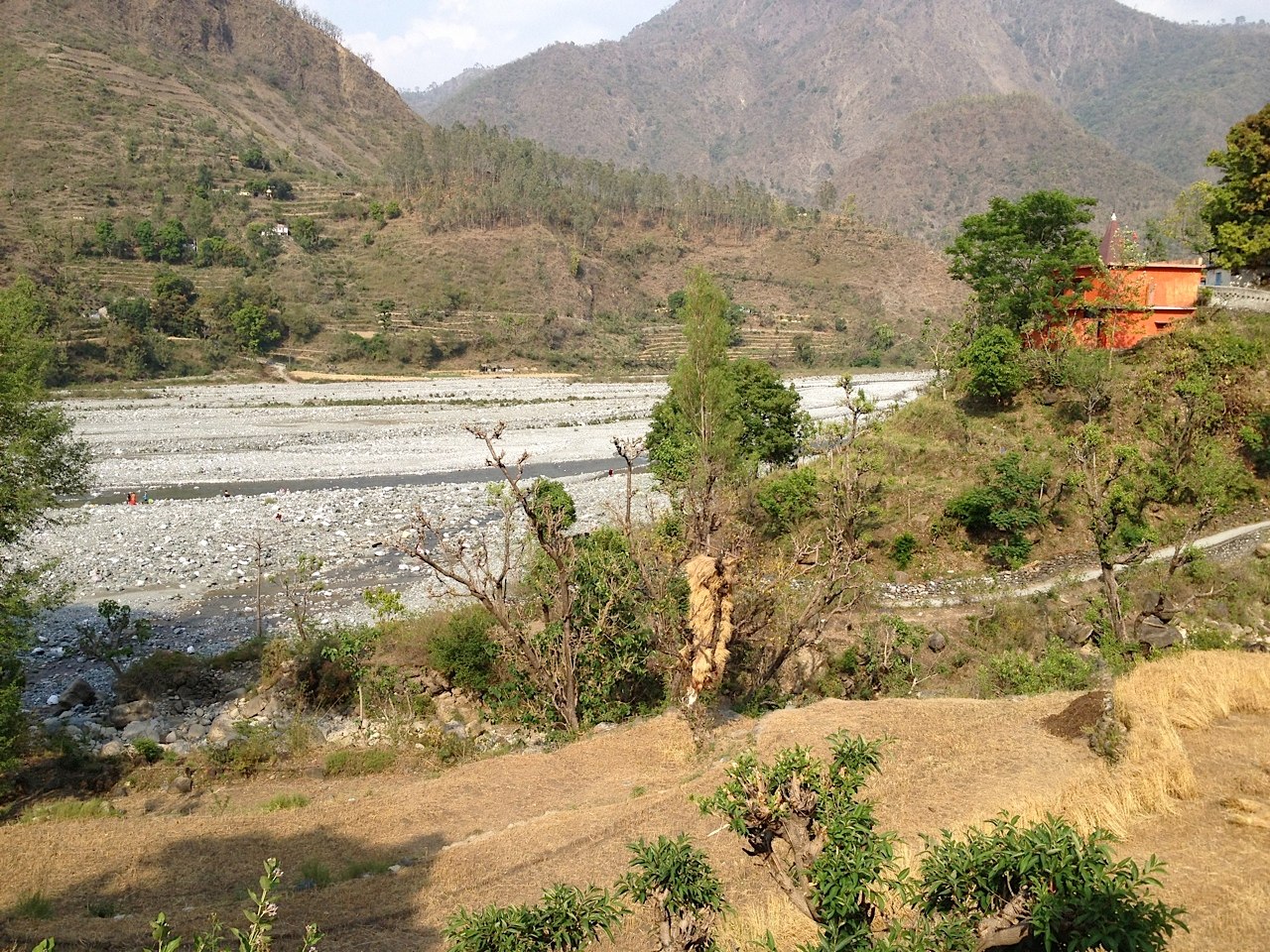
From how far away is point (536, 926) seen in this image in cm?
448

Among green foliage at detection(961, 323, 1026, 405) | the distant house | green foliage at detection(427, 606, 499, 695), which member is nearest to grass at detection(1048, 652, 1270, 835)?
green foliage at detection(427, 606, 499, 695)

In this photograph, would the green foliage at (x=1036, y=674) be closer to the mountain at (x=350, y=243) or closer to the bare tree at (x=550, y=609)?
the bare tree at (x=550, y=609)

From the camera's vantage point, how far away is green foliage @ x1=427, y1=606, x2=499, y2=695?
1409 cm

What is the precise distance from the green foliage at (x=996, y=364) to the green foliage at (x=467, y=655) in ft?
54.4

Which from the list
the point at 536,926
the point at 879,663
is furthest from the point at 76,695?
the point at 879,663

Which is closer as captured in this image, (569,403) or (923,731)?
(923,731)

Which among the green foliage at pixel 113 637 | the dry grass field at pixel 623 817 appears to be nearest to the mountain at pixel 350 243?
the green foliage at pixel 113 637

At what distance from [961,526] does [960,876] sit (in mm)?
17125

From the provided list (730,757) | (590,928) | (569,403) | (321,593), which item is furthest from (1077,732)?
(569,403)

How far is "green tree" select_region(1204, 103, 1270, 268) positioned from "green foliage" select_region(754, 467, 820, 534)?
13.7m

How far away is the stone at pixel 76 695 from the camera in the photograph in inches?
553

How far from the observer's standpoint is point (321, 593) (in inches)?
753

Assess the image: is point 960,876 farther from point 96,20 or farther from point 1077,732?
point 96,20

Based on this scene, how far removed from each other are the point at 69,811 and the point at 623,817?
21.8 feet
